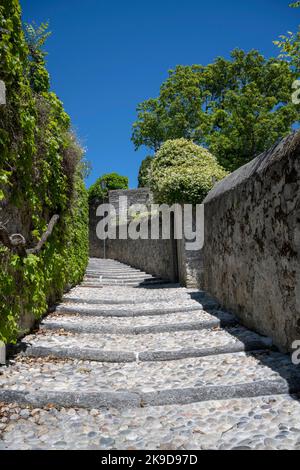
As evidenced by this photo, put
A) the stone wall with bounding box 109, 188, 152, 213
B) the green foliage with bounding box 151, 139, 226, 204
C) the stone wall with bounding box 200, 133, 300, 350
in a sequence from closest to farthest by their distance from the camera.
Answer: the stone wall with bounding box 200, 133, 300, 350 < the green foliage with bounding box 151, 139, 226, 204 < the stone wall with bounding box 109, 188, 152, 213

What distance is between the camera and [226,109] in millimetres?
22672

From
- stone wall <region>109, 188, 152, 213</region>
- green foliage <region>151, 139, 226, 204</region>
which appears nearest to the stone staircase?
green foliage <region>151, 139, 226, 204</region>

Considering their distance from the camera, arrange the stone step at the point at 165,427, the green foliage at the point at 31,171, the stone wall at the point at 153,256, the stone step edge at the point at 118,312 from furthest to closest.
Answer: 1. the stone wall at the point at 153,256
2. the stone step edge at the point at 118,312
3. the green foliage at the point at 31,171
4. the stone step at the point at 165,427

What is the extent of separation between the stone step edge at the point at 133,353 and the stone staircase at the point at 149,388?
1 cm

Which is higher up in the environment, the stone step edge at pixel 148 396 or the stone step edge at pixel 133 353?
the stone step edge at pixel 133 353

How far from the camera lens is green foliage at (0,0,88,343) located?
3.72 m

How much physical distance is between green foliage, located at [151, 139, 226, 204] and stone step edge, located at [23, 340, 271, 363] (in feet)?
15.7

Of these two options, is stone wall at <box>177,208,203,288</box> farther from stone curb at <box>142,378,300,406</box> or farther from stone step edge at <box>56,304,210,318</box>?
stone curb at <box>142,378,300,406</box>

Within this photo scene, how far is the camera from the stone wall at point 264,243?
11.7 feet

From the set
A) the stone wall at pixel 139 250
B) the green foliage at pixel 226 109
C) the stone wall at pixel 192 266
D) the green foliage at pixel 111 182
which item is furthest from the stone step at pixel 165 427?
the green foliage at pixel 111 182

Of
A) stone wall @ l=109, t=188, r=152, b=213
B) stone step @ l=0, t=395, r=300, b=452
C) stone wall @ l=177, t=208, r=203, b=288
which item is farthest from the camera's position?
stone wall @ l=109, t=188, r=152, b=213

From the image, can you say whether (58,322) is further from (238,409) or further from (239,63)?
(239,63)

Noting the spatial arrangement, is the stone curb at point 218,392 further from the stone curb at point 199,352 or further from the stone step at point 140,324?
the stone step at point 140,324

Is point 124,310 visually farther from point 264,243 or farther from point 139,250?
point 139,250
